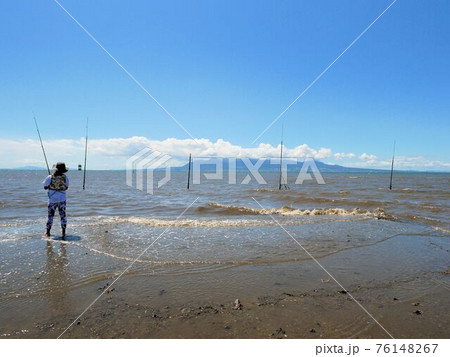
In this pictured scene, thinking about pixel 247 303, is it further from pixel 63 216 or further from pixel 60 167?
pixel 60 167

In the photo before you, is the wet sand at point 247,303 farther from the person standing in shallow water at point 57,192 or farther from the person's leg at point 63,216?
the person standing in shallow water at point 57,192

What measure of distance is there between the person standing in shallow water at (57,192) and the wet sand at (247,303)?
11.4 feet

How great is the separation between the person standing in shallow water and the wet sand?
3.48m

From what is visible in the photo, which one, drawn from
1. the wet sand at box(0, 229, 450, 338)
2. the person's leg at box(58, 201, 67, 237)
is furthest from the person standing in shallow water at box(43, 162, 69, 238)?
the wet sand at box(0, 229, 450, 338)

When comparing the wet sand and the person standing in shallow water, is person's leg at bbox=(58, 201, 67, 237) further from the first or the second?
the wet sand

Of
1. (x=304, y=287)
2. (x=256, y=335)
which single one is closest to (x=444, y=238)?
(x=304, y=287)

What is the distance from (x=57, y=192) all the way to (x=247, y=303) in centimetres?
929

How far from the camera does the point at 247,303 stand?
18.5 feet

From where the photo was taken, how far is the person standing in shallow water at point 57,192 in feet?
→ 36.4

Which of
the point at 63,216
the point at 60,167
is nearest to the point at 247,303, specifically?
the point at 63,216

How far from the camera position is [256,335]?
4.48 m

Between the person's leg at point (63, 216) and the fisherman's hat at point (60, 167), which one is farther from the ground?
the fisherman's hat at point (60, 167)

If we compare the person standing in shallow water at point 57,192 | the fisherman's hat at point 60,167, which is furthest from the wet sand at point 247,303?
the fisherman's hat at point 60,167
